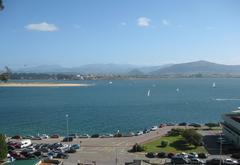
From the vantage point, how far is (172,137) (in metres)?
42.8

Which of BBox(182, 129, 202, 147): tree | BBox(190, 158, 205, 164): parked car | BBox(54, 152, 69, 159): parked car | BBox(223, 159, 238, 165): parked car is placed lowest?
BBox(54, 152, 69, 159): parked car

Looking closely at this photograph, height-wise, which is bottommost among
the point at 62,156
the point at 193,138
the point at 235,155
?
the point at 62,156

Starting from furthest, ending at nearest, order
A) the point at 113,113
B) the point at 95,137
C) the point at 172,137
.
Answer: the point at 113,113 → the point at 95,137 → the point at 172,137

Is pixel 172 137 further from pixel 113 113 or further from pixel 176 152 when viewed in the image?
pixel 113 113

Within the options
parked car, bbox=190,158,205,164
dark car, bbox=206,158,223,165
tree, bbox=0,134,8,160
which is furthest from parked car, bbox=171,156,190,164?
tree, bbox=0,134,8,160

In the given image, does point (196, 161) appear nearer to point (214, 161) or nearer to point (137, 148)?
point (214, 161)

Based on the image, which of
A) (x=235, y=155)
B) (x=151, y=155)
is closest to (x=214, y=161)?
(x=235, y=155)

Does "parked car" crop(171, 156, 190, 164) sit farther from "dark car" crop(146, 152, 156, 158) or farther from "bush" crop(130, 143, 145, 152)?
"bush" crop(130, 143, 145, 152)

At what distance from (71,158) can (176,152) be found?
345 inches

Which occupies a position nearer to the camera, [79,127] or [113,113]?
[79,127]

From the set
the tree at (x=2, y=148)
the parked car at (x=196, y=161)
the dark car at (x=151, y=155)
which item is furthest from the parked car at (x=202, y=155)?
the tree at (x=2, y=148)

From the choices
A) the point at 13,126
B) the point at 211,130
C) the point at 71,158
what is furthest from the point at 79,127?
the point at 71,158

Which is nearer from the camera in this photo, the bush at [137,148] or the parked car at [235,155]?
the parked car at [235,155]

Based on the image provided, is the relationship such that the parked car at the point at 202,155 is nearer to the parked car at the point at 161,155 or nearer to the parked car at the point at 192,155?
the parked car at the point at 192,155
